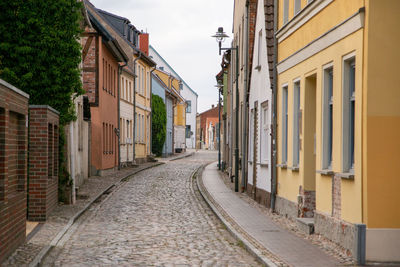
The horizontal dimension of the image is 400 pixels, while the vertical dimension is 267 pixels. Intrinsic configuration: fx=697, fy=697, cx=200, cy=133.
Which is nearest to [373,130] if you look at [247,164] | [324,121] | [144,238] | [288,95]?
[324,121]

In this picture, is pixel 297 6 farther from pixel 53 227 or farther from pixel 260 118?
pixel 53 227

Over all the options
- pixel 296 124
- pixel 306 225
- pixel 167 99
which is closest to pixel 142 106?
pixel 167 99

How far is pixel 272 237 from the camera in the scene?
39.7 feet

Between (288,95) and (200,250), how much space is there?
5363mm

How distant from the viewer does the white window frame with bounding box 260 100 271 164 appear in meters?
19.0

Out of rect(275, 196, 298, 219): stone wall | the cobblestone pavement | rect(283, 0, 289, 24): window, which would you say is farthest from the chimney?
rect(275, 196, 298, 219): stone wall

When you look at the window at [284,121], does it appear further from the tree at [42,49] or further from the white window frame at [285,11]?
the tree at [42,49]

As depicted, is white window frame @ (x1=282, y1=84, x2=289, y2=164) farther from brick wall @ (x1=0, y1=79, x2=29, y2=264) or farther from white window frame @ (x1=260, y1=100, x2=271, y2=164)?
brick wall @ (x1=0, y1=79, x2=29, y2=264)

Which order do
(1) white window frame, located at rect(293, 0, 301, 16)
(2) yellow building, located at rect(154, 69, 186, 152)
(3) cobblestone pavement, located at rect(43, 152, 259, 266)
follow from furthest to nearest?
(2) yellow building, located at rect(154, 69, 186, 152) → (1) white window frame, located at rect(293, 0, 301, 16) → (3) cobblestone pavement, located at rect(43, 152, 259, 266)

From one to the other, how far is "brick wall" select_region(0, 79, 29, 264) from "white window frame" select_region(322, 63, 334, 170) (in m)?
5.01

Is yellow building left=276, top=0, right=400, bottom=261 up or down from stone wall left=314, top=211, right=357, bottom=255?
up

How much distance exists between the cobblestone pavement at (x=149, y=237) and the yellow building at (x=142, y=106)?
26141 millimetres

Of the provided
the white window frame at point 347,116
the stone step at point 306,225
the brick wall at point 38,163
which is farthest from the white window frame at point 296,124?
the brick wall at point 38,163

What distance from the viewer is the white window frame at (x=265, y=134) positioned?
18969 mm
